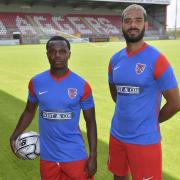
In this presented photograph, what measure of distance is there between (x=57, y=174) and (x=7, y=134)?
349cm

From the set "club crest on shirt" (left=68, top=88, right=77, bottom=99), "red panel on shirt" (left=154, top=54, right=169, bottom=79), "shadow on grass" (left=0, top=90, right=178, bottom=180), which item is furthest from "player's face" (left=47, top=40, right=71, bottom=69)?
"shadow on grass" (left=0, top=90, right=178, bottom=180)

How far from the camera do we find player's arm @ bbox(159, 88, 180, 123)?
9.86 ft

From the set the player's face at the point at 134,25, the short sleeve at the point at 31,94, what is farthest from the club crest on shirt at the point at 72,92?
the player's face at the point at 134,25

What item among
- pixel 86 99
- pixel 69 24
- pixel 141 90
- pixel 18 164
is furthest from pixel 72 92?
pixel 69 24

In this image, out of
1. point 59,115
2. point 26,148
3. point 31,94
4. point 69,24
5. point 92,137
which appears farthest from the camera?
point 69,24

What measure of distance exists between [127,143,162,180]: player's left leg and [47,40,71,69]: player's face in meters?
0.96

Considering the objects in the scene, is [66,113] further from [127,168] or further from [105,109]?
[105,109]

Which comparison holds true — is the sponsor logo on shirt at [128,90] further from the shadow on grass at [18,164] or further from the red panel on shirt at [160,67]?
the shadow on grass at [18,164]

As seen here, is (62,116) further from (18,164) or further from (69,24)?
(69,24)

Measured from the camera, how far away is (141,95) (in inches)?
120

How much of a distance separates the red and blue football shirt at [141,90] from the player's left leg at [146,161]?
0.05 metres

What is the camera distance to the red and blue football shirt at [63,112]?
9.85 feet

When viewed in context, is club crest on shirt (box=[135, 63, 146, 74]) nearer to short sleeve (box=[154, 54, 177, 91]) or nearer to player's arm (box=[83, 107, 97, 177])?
short sleeve (box=[154, 54, 177, 91])

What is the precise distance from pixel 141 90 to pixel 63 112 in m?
0.70
